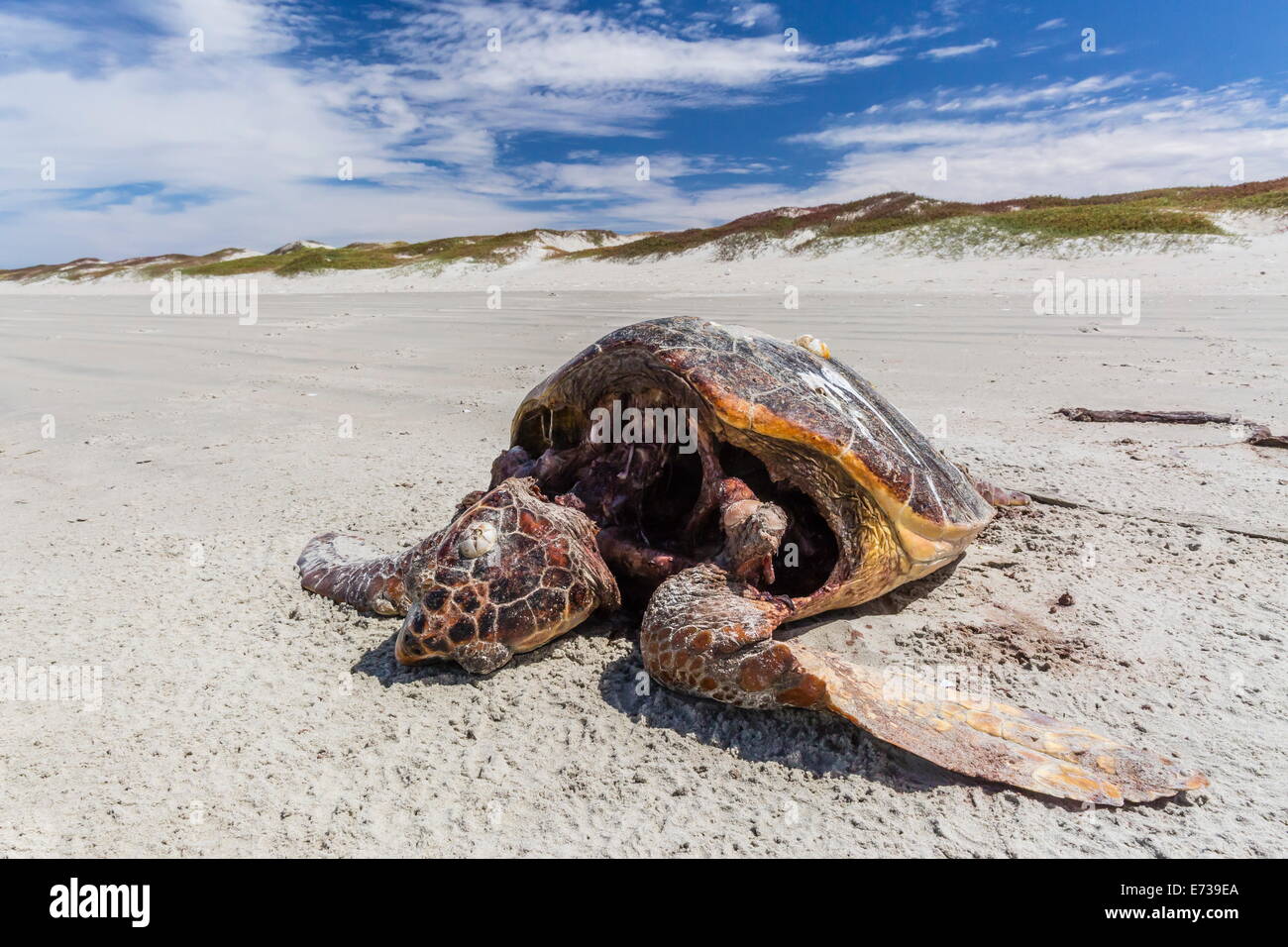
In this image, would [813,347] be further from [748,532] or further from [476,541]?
[476,541]

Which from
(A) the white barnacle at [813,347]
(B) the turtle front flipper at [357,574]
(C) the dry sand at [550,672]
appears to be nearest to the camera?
(C) the dry sand at [550,672]

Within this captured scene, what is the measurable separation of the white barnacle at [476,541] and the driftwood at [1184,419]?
Result: 533cm

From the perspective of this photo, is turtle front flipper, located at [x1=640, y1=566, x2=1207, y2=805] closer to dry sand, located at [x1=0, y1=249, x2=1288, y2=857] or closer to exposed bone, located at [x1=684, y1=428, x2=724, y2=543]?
dry sand, located at [x1=0, y1=249, x2=1288, y2=857]

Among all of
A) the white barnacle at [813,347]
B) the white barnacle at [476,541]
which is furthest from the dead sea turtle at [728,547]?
the white barnacle at [813,347]

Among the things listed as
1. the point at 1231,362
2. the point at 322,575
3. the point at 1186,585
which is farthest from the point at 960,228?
the point at 322,575

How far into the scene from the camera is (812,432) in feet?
8.48

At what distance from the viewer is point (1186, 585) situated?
10.6ft

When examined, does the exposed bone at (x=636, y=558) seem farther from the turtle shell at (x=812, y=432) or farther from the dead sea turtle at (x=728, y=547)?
the turtle shell at (x=812, y=432)

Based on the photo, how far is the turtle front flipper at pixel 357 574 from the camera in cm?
312

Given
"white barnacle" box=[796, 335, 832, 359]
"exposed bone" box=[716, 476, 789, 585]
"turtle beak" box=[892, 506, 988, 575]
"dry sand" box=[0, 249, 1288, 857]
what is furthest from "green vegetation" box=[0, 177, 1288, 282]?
"exposed bone" box=[716, 476, 789, 585]

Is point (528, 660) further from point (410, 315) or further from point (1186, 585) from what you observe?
point (410, 315)

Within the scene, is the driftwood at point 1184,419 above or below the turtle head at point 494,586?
above

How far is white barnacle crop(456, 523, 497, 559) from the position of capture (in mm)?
2467
